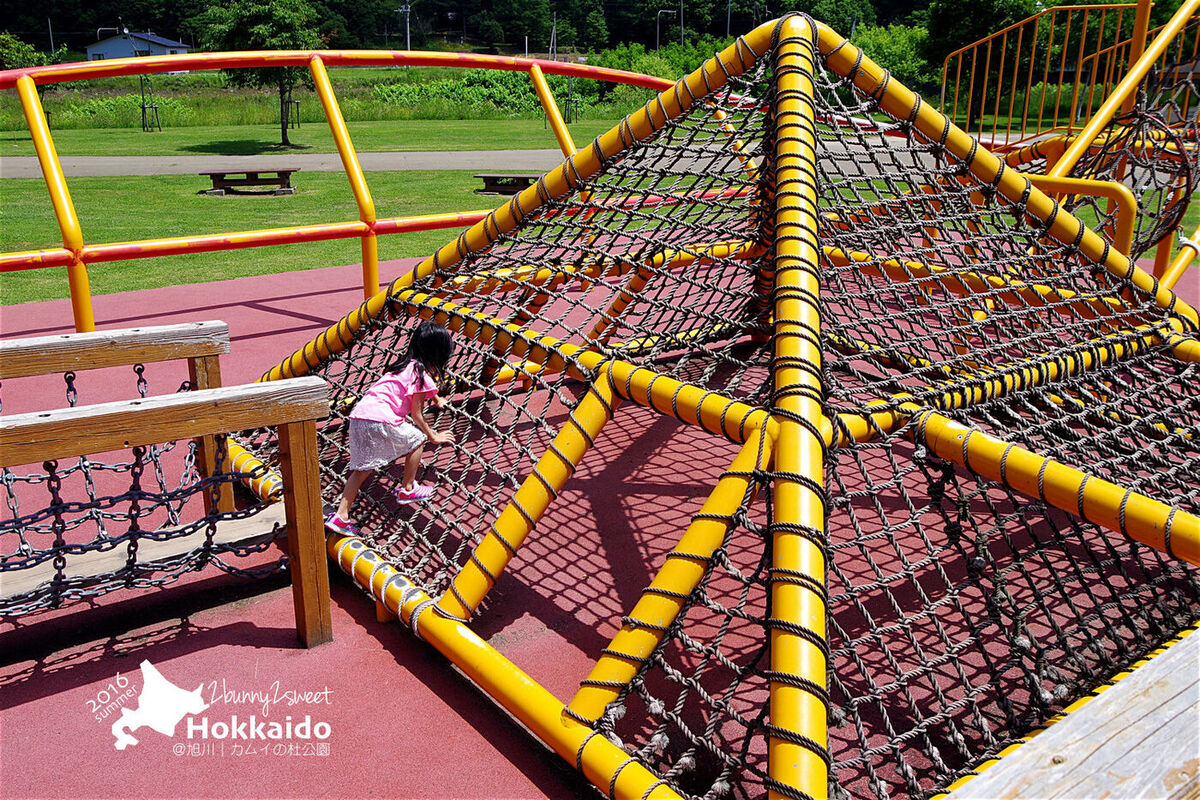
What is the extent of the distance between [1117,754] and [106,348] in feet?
9.71

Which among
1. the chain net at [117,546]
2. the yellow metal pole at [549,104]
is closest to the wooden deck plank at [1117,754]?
the chain net at [117,546]

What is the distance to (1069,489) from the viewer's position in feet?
6.29

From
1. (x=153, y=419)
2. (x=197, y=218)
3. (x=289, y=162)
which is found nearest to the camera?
(x=153, y=419)

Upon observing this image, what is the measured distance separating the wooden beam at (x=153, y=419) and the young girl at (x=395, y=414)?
0.56 m

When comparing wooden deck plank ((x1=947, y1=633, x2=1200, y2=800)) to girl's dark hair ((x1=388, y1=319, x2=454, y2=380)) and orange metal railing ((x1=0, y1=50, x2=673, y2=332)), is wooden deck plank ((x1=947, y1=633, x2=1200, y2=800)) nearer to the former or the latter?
girl's dark hair ((x1=388, y1=319, x2=454, y2=380))

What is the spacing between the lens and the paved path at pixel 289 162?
647 inches

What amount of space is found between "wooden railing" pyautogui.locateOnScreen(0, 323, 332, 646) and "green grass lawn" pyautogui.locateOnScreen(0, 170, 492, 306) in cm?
448

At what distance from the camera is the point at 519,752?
218 cm

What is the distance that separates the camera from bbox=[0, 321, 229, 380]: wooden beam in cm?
288

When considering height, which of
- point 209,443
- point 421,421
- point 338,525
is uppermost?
point 421,421

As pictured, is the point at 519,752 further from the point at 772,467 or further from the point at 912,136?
the point at 912,136

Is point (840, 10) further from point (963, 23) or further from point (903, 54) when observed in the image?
point (963, 23)

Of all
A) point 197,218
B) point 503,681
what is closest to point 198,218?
point 197,218

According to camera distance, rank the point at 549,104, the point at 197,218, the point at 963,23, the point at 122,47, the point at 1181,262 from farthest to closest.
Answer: the point at 122,47 < the point at 963,23 < the point at 197,218 < the point at 549,104 < the point at 1181,262
